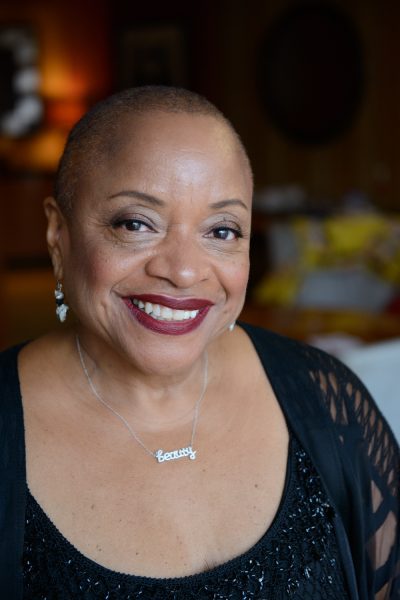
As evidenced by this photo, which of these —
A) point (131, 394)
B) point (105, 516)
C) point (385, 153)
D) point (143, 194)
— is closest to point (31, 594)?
point (105, 516)

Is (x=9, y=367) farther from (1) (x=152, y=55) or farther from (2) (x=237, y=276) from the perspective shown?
(1) (x=152, y=55)

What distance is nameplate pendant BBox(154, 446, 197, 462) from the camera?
1.41 metres

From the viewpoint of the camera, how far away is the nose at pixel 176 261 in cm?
128

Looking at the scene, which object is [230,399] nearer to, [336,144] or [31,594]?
[31,594]

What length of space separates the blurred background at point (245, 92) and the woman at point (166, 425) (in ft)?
11.8

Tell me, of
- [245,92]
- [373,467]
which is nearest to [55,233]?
[373,467]

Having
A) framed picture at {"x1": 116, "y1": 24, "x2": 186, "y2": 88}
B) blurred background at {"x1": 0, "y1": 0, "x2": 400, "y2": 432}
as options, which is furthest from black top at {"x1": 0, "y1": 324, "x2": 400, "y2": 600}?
framed picture at {"x1": 116, "y1": 24, "x2": 186, "y2": 88}

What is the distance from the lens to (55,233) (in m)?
1.43

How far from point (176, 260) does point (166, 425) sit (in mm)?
359

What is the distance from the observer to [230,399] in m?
1.56

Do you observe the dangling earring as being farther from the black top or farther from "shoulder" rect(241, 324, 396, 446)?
"shoulder" rect(241, 324, 396, 446)

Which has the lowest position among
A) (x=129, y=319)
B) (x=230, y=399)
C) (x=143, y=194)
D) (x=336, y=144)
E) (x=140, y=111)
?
(x=336, y=144)

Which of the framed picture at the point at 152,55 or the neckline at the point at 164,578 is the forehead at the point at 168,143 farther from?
the framed picture at the point at 152,55

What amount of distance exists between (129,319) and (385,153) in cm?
760
